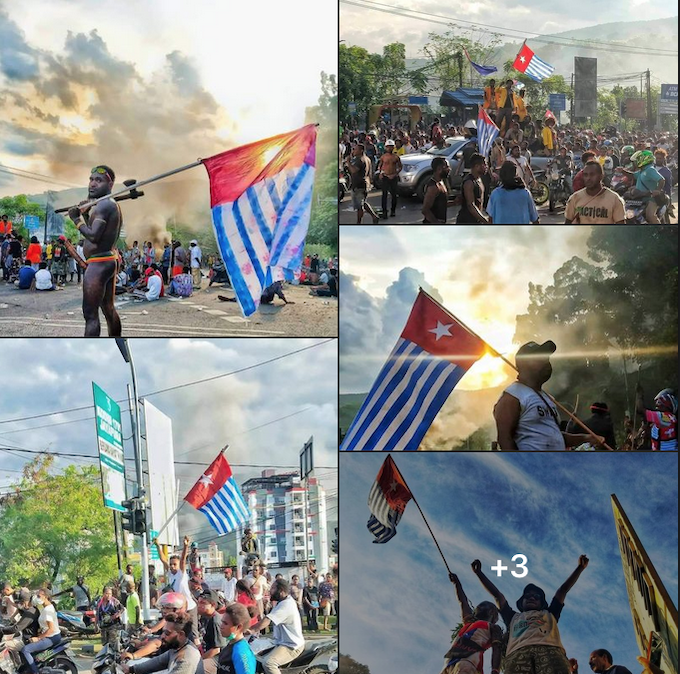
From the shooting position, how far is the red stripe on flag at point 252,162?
8750 millimetres

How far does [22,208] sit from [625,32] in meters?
5.01

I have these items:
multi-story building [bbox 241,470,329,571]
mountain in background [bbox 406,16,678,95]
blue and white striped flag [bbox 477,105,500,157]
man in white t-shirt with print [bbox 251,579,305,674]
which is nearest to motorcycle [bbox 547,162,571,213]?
blue and white striped flag [bbox 477,105,500,157]

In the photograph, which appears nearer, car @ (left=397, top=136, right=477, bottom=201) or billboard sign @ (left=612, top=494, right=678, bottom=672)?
billboard sign @ (left=612, top=494, right=678, bottom=672)

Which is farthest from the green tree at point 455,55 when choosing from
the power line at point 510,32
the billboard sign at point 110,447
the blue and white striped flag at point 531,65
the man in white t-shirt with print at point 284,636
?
the man in white t-shirt with print at point 284,636

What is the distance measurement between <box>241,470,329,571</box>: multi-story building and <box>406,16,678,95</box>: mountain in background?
382 cm

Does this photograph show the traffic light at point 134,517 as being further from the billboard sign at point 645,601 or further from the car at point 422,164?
the billboard sign at point 645,601

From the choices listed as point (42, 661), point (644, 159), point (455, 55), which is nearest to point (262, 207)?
point (455, 55)

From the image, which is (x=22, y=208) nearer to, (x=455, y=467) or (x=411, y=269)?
(x=411, y=269)

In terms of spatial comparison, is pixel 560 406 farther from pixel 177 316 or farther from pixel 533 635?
pixel 177 316

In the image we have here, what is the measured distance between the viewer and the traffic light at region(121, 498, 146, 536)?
8.99 metres

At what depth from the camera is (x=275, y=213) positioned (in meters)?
8.77

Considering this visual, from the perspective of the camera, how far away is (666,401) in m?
9.14

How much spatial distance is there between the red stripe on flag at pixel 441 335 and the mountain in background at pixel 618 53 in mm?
2161

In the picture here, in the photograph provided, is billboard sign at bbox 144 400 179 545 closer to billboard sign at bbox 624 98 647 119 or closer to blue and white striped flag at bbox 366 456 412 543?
blue and white striped flag at bbox 366 456 412 543
